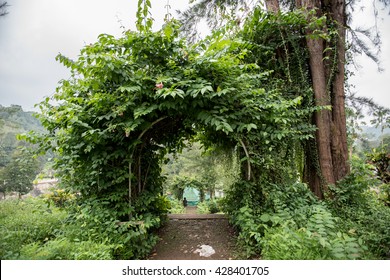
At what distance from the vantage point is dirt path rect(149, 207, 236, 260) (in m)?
3.24

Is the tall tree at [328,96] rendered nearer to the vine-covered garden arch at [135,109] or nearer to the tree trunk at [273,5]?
the tree trunk at [273,5]

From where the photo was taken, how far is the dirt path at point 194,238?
3240 mm

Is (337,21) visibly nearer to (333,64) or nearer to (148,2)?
(333,64)

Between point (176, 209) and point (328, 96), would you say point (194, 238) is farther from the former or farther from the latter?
point (176, 209)

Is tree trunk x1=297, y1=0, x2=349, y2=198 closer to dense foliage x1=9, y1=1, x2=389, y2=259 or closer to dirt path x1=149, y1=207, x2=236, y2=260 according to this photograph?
dense foliage x1=9, y1=1, x2=389, y2=259

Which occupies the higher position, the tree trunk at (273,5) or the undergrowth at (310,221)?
the tree trunk at (273,5)

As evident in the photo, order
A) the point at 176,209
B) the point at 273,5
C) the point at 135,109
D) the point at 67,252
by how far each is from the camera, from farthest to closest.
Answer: the point at 176,209
the point at 273,5
the point at 135,109
the point at 67,252

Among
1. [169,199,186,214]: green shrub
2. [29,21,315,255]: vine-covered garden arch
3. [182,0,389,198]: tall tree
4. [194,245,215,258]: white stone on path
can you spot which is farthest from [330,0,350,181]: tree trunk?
[169,199,186,214]: green shrub

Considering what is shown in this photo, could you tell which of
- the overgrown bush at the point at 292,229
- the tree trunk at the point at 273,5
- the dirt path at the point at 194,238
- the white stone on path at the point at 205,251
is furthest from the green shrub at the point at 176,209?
the tree trunk at the point at 273,5

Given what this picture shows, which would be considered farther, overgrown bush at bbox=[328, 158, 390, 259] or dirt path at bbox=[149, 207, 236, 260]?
dirt path at bbox=[149, 207, 236, 260]

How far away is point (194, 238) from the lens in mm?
3754

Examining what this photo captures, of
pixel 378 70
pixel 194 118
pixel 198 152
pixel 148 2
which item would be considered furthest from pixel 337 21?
pixel 198 152

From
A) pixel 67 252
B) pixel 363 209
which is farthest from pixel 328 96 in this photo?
pixel 67 252

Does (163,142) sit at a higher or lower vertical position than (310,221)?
higher
